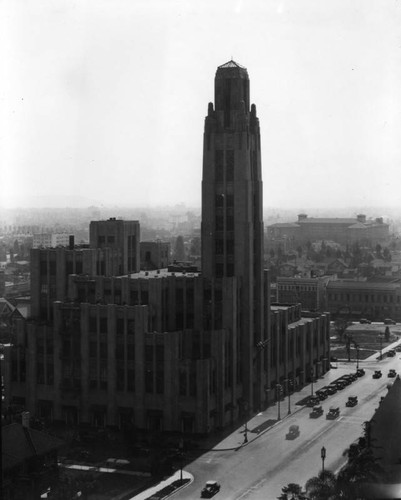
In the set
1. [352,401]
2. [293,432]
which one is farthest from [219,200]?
[293,432]

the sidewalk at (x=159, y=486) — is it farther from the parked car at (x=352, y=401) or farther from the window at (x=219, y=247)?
the window at (x=219, y=247)

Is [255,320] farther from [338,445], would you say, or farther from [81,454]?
[81,454]

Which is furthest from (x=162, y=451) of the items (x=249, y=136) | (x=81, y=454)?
(x=249, y=136)

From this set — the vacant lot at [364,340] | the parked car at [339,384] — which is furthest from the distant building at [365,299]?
the parked car at [339,384]

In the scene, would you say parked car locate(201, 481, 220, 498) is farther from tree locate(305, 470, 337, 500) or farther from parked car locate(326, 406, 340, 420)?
parked car locate(326, 406, 340, 420)

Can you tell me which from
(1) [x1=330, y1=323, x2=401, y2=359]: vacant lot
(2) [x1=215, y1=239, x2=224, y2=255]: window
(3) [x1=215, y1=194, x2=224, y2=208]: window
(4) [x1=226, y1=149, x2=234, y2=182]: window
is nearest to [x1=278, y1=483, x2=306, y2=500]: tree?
(2) [x1=215, y1=239, x2=224, y2=255]: window

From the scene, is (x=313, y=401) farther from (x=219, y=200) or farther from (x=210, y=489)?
(x=210, y=489)

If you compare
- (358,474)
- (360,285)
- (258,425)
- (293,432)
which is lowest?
(258,425)
